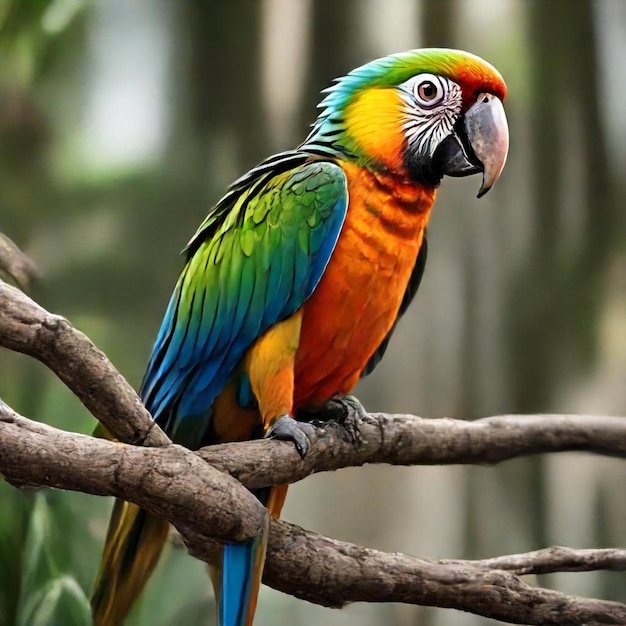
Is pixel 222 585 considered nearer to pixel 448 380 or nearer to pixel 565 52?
pixel 448 380

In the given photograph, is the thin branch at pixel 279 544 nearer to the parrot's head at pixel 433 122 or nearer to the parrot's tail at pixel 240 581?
the parrot's tail at pixel 240 581

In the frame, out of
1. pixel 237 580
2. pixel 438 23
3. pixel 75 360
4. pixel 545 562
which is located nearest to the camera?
pixel 75 360

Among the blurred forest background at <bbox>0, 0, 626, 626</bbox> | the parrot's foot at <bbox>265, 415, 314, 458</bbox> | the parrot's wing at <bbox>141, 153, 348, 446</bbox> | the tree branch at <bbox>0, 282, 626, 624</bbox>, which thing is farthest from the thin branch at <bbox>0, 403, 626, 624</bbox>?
the blurred forest background at <bbox>0, 0, 626, 626</bbox>

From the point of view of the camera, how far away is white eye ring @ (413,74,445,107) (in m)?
1.32

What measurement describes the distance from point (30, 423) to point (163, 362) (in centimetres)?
43

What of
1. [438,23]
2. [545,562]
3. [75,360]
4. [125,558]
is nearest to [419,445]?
[545,562]

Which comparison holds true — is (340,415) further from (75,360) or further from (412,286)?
(75,360)

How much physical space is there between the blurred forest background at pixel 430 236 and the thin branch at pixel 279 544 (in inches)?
15.9

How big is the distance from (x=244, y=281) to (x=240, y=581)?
50 cm

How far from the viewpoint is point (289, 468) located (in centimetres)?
120

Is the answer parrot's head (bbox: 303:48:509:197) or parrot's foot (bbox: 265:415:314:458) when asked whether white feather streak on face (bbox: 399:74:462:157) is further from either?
parrot's foot (bbox: 265:415:314:458)

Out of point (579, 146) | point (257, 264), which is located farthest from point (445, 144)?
point (579, 146)

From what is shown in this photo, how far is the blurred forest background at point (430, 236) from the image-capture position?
5.42 ft

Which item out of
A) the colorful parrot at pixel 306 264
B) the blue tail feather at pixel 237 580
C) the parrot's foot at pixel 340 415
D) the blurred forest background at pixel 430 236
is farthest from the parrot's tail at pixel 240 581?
the blurred forest background at pixel 430 236
